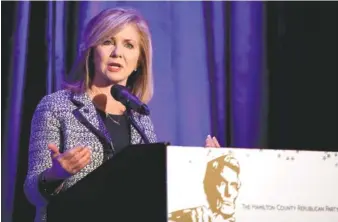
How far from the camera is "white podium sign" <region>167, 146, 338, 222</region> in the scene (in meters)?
1.70

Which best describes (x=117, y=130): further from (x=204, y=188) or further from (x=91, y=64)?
(x=204, y=188)

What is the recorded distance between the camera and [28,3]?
2379mm

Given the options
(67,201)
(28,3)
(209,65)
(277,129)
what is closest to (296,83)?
(277,129)

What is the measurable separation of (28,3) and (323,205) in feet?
4.35

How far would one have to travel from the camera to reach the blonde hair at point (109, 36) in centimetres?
233

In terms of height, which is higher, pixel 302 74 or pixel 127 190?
pixel 302 74

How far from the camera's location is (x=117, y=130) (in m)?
2.23

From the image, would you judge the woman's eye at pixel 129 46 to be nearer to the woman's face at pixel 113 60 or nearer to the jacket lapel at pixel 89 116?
the woman's face at pixel 113 60

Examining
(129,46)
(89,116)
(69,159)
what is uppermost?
(129,46)

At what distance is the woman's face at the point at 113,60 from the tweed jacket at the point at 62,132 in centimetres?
11

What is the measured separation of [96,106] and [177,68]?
0.37 meters

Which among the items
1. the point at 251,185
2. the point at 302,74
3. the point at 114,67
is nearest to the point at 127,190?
the point at 251,185

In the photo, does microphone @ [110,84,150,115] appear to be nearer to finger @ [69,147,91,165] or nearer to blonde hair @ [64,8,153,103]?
blonde hair @ [64,8,153,103]

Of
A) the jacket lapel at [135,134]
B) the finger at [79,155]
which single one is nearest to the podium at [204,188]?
the finger at [79,155]
